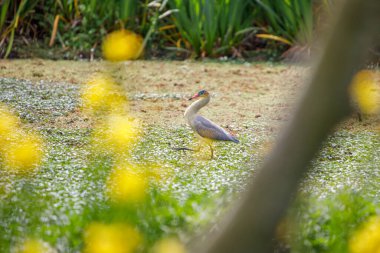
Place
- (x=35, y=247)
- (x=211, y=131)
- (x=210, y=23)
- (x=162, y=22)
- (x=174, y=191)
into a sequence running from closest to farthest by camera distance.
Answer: (x=35, y=247), (x=174, y=191), (x=211, y=131), (x=210, y=23), (x=162, y=22)

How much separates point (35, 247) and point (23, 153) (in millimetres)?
345

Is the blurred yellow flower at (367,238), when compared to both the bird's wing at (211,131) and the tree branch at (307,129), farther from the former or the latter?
the tree branch at (307,129)

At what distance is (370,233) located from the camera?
2553 millimetres

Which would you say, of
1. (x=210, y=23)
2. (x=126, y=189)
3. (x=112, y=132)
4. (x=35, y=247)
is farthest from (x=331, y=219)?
(x=210, y=23)

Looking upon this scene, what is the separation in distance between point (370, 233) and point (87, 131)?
1.97 metres

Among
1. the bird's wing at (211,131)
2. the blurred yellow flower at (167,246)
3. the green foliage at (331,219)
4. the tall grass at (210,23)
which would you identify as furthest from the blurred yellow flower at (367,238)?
the tall grass at (210,23)

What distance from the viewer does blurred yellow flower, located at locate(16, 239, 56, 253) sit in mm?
2379

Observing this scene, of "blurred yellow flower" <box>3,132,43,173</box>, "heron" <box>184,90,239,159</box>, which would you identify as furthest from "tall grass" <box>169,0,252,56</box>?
"heron" <box>184,90,239,159</box>

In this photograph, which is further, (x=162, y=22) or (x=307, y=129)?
(x=162, y=22)

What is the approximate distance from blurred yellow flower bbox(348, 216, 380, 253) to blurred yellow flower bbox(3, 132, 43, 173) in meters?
1.18

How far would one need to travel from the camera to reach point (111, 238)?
7.00ft

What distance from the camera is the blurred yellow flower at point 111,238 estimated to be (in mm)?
1991

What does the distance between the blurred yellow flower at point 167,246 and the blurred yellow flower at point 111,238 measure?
7cm

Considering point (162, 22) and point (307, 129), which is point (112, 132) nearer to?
point (307, 129)
